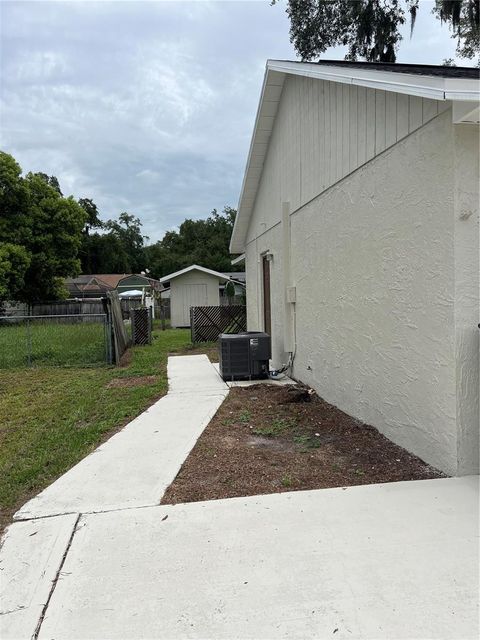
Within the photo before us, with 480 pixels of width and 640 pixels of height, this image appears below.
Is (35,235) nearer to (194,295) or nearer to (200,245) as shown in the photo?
(194,295)

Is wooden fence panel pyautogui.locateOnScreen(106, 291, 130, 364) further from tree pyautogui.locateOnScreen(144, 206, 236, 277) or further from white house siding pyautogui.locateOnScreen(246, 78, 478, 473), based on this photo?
tree pyautogui.locateOnScreen(144, 206, 236, 277)

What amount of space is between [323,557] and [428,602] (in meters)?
0.61

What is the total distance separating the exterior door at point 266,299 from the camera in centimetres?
1079

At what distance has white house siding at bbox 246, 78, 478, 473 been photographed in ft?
11.9

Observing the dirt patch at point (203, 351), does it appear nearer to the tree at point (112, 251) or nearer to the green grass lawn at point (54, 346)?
the green grass lawn at point (54, 346)

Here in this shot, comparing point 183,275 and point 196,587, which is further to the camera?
point 183,275

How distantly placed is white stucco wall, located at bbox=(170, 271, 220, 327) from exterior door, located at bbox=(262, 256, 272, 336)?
14.6 meters

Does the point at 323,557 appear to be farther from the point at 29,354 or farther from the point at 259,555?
the point at 29,354

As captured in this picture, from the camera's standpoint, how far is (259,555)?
2.77 metres

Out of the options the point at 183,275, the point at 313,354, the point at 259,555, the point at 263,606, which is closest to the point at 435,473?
the point at 259,555

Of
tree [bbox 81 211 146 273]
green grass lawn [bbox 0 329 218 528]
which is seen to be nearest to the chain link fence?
green grass lawn [bbox 0 329 218 528]

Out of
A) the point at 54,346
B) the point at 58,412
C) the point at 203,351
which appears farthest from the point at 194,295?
the point at 58,412

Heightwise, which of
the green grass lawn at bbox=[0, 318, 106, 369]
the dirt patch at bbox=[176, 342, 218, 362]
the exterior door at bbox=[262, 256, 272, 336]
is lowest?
the dirt patch at bbox=[176, 342, 218, 362]

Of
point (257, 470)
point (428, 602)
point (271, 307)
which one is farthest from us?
point (271, 307)
